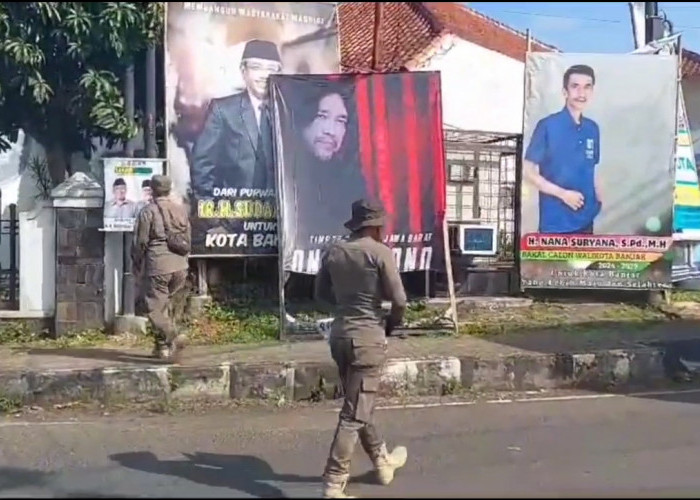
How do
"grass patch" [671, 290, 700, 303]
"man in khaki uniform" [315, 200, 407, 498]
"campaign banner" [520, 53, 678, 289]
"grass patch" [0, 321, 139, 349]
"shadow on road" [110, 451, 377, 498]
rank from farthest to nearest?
"grass patch" [671, 290, 700, 303] < "campaign banner" [520, 53, 678, 289] < "grass patch" [0, 321, 139, 349] < "shadow on road" [110, 451, 377, 498] < "man in khaki uniform" [315, 200, 407, 498]

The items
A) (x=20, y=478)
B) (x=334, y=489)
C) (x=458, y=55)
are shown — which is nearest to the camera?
(x=334, y=489)

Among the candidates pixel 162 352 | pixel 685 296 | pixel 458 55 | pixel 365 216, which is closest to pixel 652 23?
pixel 685 296

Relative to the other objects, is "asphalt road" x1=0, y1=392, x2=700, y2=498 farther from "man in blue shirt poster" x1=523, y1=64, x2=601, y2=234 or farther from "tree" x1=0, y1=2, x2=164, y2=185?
"tree" x1=0, y1=2, x2=164, y2=185

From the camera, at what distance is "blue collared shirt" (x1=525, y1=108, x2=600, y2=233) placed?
1115 centimetres

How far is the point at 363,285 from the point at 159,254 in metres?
3.41

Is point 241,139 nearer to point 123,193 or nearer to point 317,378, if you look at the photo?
point 123,193

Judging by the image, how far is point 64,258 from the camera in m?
9.75

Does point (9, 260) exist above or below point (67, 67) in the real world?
below

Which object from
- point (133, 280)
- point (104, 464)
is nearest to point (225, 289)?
point (133, 280)

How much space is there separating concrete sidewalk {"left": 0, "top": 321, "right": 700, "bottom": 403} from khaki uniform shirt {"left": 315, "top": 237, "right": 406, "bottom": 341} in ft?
9.47

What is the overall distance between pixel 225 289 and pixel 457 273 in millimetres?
2636

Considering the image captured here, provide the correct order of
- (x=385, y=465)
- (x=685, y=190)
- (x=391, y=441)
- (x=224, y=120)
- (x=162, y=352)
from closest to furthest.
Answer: (x=385, y=465) < (x=391, y=441) < (x=162, y=352) < (x=224, y=120) < (x=685, y=190)

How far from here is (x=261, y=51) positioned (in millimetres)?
10297

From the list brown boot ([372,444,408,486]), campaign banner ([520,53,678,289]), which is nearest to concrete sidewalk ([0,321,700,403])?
campaign banner ([520,53,678,289])
